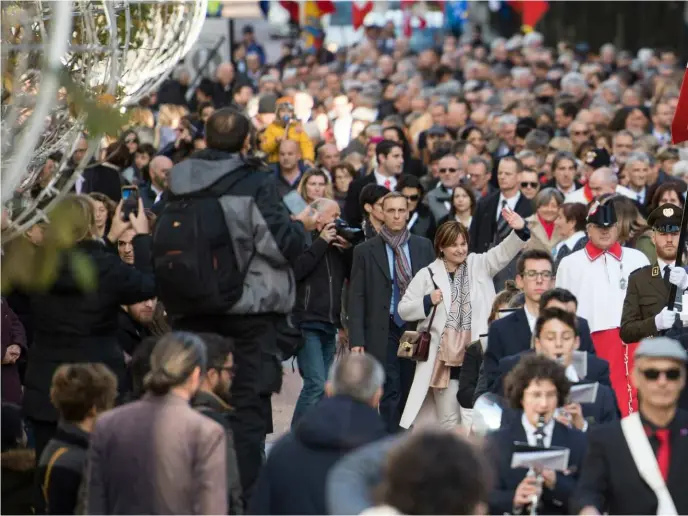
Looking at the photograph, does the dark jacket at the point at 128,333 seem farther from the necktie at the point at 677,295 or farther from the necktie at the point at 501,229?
the necktie at the point at 501,229

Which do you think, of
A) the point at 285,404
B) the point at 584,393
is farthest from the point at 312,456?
Result: the point at 285,404

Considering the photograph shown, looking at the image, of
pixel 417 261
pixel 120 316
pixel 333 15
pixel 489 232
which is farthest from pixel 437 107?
pixel 333 15

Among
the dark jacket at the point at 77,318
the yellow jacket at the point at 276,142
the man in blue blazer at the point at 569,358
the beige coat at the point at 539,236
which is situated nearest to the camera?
the man in blue blazer at the point at 569,358

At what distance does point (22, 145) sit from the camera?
17.5ft

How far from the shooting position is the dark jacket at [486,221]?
1404cm

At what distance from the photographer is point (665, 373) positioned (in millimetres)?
6629

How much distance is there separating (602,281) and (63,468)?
482cm

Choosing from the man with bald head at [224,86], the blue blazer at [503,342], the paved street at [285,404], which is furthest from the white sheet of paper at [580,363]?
the man with bald head at [224,86]

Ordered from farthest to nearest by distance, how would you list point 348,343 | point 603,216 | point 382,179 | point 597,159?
point 597,159, point 382,179, point 348,343, point 603,216

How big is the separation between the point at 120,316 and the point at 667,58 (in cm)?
2270

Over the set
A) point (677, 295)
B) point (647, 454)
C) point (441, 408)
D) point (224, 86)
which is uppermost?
point (224, 86)

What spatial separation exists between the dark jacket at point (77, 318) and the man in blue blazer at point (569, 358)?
6.39 ft

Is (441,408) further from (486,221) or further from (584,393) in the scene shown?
(584,393)

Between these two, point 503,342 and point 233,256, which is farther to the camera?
point 503,342
